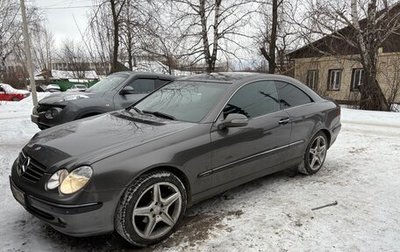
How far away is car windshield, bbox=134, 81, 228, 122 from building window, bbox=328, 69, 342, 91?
72.1 feet

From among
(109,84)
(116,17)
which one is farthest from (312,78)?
(109,84)

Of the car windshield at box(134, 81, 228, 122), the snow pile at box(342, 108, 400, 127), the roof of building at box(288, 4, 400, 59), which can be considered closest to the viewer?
the car windshield at box(134, 81, 228, 122)

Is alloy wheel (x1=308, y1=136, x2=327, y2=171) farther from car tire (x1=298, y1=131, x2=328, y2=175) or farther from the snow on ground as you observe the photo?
the snow on ground

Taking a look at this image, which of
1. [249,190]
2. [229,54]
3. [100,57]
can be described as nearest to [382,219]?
[249,190]

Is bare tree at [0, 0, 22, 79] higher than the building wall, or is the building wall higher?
bare tree at [0, 0, 22, 79]

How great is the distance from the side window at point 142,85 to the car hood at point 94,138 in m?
3.54

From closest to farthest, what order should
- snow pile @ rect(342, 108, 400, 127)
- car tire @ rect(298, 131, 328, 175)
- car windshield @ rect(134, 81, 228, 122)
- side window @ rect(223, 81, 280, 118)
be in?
car windshield @ rect(134, 81, 228, 122), side window @ rect(223, 81, 280, 118), car tire @ rect(298, 131, 328, 175), snow pile @ rect(342, 108, 400, 127)

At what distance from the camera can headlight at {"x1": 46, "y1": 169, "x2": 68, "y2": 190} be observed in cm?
276

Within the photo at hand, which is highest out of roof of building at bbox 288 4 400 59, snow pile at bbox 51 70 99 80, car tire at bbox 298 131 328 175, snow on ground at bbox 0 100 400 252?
roof of building at bbox 288 4 400 59

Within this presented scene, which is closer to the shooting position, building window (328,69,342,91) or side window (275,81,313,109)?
side window (275,81,313,109)

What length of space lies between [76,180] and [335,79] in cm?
2451

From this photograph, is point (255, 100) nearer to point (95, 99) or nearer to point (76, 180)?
point (76, 180)

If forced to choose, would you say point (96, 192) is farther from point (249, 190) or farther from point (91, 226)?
point (249, 190)

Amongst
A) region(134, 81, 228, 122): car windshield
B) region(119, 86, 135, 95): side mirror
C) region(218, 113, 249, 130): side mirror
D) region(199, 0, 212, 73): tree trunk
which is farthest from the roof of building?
region(218, 113, 249, 130): side mirror
